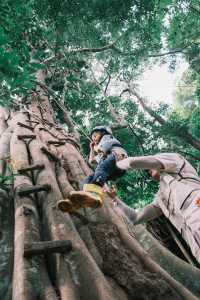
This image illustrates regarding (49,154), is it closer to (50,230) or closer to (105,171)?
(105,171)

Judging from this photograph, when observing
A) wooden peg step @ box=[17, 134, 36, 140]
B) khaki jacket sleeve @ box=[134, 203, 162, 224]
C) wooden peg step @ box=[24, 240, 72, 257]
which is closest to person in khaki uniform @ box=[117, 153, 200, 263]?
khaki jacket sleeve @ box=[134, 203, 162, 224]

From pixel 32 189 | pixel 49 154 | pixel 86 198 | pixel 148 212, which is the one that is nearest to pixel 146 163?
pixel 86 198

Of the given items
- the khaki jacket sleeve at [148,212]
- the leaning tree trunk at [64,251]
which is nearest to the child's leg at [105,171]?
the leaning tree trunk at [64,251]

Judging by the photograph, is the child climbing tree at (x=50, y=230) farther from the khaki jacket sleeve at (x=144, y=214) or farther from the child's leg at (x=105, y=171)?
the child's leg at (x=105, y=171)

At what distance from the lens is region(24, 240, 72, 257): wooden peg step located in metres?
2.21

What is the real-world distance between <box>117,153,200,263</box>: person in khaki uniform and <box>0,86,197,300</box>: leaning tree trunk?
380 mm

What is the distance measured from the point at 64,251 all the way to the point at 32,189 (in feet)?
3.20

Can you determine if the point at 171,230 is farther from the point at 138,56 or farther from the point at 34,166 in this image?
the point at 138,56

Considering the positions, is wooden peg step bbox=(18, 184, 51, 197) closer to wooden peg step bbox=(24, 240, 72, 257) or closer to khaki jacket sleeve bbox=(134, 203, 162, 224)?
wooden peg step bbox=(24, 240, 72, 257)

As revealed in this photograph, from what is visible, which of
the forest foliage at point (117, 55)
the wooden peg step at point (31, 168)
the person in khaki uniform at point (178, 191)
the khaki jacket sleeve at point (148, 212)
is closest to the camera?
the person in khaki uniform at point (178, 191)

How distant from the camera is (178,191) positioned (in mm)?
2721

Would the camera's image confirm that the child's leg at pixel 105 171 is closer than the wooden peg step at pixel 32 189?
No

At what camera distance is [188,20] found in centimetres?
955

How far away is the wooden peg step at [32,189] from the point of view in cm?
308
